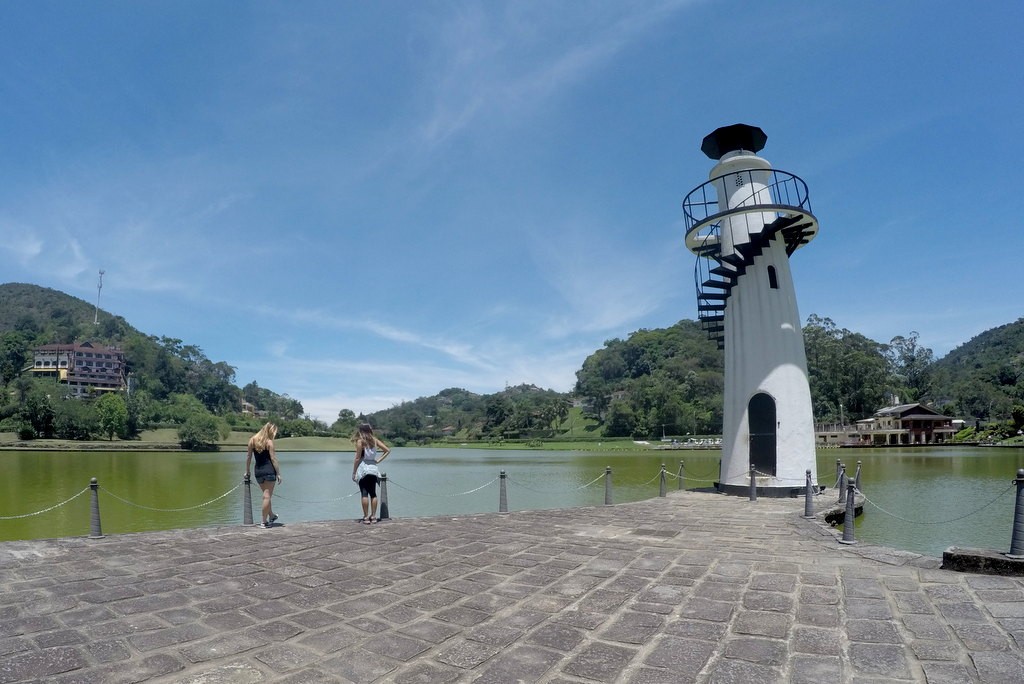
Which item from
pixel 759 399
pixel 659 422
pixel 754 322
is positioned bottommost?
pixel 659 422

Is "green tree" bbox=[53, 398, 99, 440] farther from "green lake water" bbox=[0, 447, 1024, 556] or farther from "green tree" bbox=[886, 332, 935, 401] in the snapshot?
"green tree" bbox=[886, 332, 935, 401]

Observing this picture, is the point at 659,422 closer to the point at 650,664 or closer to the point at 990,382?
the point at 990,382

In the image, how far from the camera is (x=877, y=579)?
5.22 meters

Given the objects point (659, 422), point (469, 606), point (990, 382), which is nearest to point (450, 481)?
point (469, 606)

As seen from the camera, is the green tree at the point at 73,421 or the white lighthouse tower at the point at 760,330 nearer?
the white lighthouse tower at the point at 760,330

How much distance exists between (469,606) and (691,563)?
2750 millimetres

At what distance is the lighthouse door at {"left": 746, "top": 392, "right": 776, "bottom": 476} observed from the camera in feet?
44.3

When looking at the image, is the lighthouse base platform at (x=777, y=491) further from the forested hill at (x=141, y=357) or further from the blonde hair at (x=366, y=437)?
the forested hill at (x=141, y=357)

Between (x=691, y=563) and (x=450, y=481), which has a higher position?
(x=691, y=563)

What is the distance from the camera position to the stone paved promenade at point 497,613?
3385 millimetres

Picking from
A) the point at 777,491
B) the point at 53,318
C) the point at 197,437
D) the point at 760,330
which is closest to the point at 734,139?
the point at 760,330

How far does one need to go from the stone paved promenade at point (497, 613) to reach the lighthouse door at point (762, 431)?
646cm

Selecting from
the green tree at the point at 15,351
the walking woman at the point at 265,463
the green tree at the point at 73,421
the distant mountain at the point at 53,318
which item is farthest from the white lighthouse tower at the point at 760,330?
the distant mountain at the point at 53,318

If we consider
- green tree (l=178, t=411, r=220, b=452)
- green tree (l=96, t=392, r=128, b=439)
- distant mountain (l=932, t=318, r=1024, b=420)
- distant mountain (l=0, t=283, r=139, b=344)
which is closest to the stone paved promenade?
distant mountain (l=932, t=318, r=1024, b=420)
